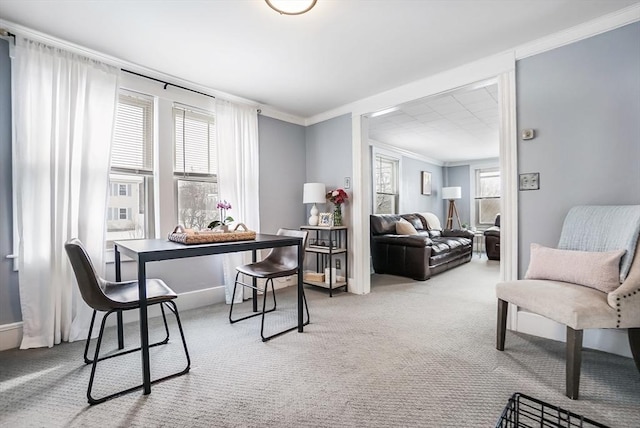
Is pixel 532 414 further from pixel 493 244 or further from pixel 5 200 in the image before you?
pixel 493 244

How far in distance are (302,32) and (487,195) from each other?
7.18 m

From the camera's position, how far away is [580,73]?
88.1 inches

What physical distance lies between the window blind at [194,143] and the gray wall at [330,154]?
4.58 feet

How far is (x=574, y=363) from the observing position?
1584 mm

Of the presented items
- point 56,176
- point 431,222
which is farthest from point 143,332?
point 431,222

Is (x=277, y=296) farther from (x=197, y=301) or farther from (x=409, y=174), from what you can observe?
(x=409, y=174)

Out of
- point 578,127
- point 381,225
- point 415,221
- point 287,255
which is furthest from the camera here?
point 415,221

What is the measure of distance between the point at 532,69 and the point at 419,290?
8.67ft

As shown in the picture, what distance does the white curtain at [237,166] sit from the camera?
3.33m

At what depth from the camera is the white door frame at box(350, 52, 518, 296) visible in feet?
8.23

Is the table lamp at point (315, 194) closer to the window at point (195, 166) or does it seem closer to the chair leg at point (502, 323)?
the window at point (195, 166)

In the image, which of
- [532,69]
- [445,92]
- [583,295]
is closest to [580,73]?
[532,69]

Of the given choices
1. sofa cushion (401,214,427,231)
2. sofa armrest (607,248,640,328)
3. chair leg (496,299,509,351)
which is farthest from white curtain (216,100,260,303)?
sofa cushion (401,214,427,231)

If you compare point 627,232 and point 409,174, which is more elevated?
point 409,174
